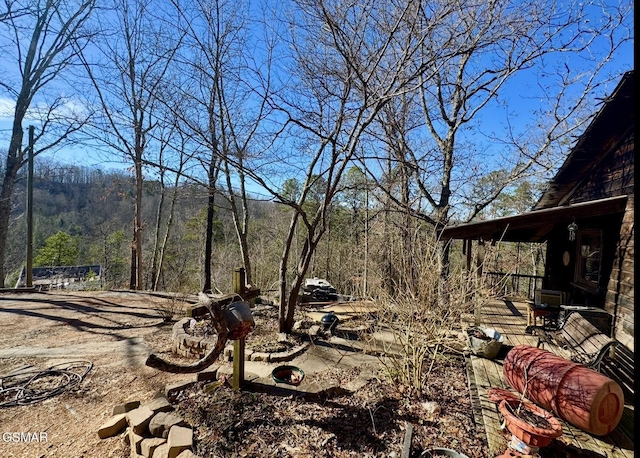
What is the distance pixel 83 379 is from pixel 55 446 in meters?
1.35

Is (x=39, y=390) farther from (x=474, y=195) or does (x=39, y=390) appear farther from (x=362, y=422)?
(x=474, y=195)

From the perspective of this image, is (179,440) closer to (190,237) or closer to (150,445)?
(150,445)

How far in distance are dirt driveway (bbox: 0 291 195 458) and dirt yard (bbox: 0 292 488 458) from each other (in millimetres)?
13

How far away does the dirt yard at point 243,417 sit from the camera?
245 cm

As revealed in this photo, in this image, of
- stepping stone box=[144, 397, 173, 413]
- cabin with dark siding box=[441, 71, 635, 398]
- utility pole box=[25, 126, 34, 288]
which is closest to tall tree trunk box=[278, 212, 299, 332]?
stepping stone box=[144, 397, 173, 413]

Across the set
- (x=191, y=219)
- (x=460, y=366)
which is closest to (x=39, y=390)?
(x=460, y=366)

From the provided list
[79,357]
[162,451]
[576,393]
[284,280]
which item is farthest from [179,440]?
[79,357]

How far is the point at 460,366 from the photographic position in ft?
13.5

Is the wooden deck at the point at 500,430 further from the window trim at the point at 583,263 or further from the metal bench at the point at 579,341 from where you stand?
the window trim at the point at 583,263

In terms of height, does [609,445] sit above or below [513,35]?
below
